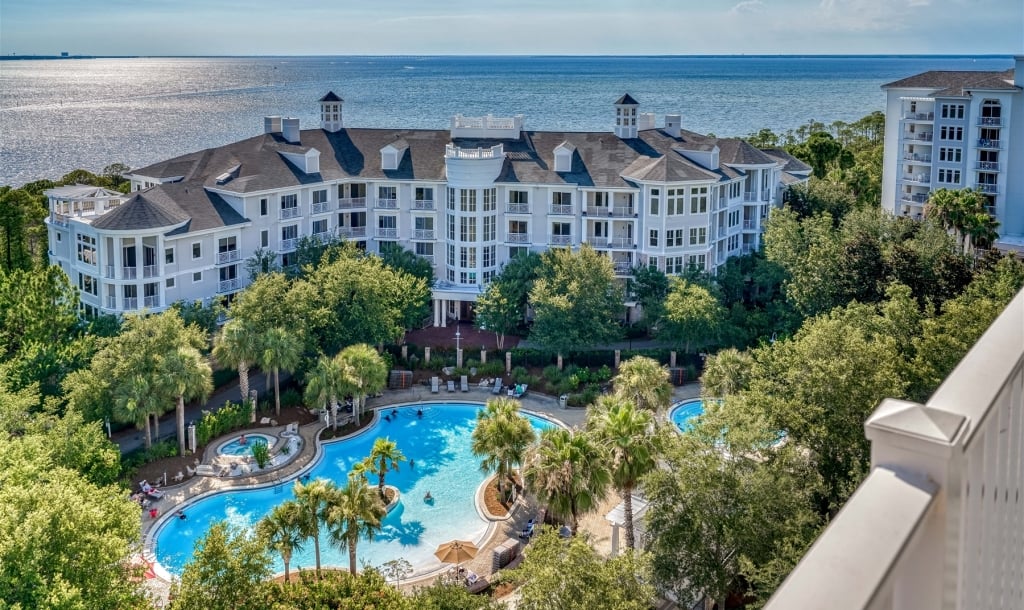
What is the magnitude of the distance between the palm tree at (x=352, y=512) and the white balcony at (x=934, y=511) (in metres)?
18.9

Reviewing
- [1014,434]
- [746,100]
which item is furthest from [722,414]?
[746,100]

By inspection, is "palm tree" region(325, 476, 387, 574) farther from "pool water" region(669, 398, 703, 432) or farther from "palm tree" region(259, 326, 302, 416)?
"pool water" region(669, 398, 703, 432)

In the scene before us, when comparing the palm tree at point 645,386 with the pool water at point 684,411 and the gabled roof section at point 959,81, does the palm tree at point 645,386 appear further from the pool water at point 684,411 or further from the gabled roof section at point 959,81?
the gabled roof section at point 959,81

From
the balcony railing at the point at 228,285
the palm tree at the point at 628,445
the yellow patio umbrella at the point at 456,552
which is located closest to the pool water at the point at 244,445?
the yellow patio umbrella at the point at 456,552

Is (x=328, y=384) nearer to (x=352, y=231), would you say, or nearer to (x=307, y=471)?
(x=307, y=471)

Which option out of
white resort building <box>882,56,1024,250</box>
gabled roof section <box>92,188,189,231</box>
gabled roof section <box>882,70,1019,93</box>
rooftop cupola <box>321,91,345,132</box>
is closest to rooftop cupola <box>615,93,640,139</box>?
rooftop cupola <box>321,91,345,132</box>

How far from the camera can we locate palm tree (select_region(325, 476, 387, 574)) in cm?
2075

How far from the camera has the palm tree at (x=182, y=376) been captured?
28.6 m

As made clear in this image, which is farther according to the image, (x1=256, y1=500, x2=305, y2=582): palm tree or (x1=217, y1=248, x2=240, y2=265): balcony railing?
(x1=217, y1=248, x2=240, y2=265): balcony railing

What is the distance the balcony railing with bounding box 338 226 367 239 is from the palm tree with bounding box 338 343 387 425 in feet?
44.9

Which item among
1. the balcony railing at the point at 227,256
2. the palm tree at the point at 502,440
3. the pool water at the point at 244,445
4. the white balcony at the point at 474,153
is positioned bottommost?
the pool water at the point at 244,445

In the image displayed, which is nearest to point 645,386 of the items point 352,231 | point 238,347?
point 238,347

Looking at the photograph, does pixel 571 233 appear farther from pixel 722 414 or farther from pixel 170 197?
pixel 722 414

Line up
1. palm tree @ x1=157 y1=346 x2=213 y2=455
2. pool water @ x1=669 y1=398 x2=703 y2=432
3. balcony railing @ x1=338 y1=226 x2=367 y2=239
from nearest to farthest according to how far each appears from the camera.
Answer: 1. palm tree @ x1=157 y1=346 x2=213 y2=455
2. pool water @ x1=669 y1=398 x2=703 y2=432
3. balcony railing @ x1=338 y1=226 x2=367 y2=239
